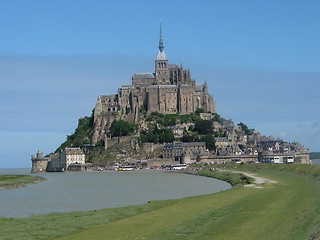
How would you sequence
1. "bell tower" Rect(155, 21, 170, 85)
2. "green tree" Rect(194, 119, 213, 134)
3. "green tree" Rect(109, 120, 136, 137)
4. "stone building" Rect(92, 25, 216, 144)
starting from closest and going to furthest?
"green tree" Rect(109, 120, 136, 137) → "green tree" Rect(194, 119, 213, 134) → "stone building" Rect(92, 25, 216, 144) → "bell tower" Rect(155, 21, 170, 85)

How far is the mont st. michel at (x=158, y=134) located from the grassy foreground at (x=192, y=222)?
313 feet

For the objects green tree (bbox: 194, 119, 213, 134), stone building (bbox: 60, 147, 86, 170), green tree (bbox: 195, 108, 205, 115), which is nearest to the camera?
green tree (bbox: 194, 119, 213, 134)

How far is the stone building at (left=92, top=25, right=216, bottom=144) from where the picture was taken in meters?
144

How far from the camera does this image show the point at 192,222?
26797 millimetres

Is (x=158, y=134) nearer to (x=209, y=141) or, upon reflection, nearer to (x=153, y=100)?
(x=153, y=100)

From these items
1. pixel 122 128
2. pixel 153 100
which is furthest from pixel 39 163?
pixel 153 100

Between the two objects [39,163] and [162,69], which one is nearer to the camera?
[39,163]

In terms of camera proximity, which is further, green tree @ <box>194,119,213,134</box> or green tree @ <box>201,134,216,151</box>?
green tree @ <box>194,119,213,134</box>

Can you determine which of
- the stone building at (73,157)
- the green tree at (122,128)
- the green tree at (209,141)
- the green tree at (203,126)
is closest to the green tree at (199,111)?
the green tree at (203,126)

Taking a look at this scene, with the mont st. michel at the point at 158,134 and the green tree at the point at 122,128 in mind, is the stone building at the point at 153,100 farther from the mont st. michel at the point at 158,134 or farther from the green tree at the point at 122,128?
the green tree at the point at 122,128

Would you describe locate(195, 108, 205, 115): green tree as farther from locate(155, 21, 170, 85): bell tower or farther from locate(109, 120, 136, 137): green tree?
locate(109, 120, 136, 137): green tree

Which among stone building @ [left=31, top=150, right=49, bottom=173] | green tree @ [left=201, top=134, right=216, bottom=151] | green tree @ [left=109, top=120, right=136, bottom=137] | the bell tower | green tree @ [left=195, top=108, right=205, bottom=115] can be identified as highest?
the bell tower

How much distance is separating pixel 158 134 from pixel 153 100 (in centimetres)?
889

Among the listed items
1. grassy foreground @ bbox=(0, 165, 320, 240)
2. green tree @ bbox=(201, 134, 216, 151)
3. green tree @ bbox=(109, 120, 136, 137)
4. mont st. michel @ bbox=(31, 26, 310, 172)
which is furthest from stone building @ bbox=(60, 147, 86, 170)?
grassy foreground @ bbox=(0, 165, 320, 240)
